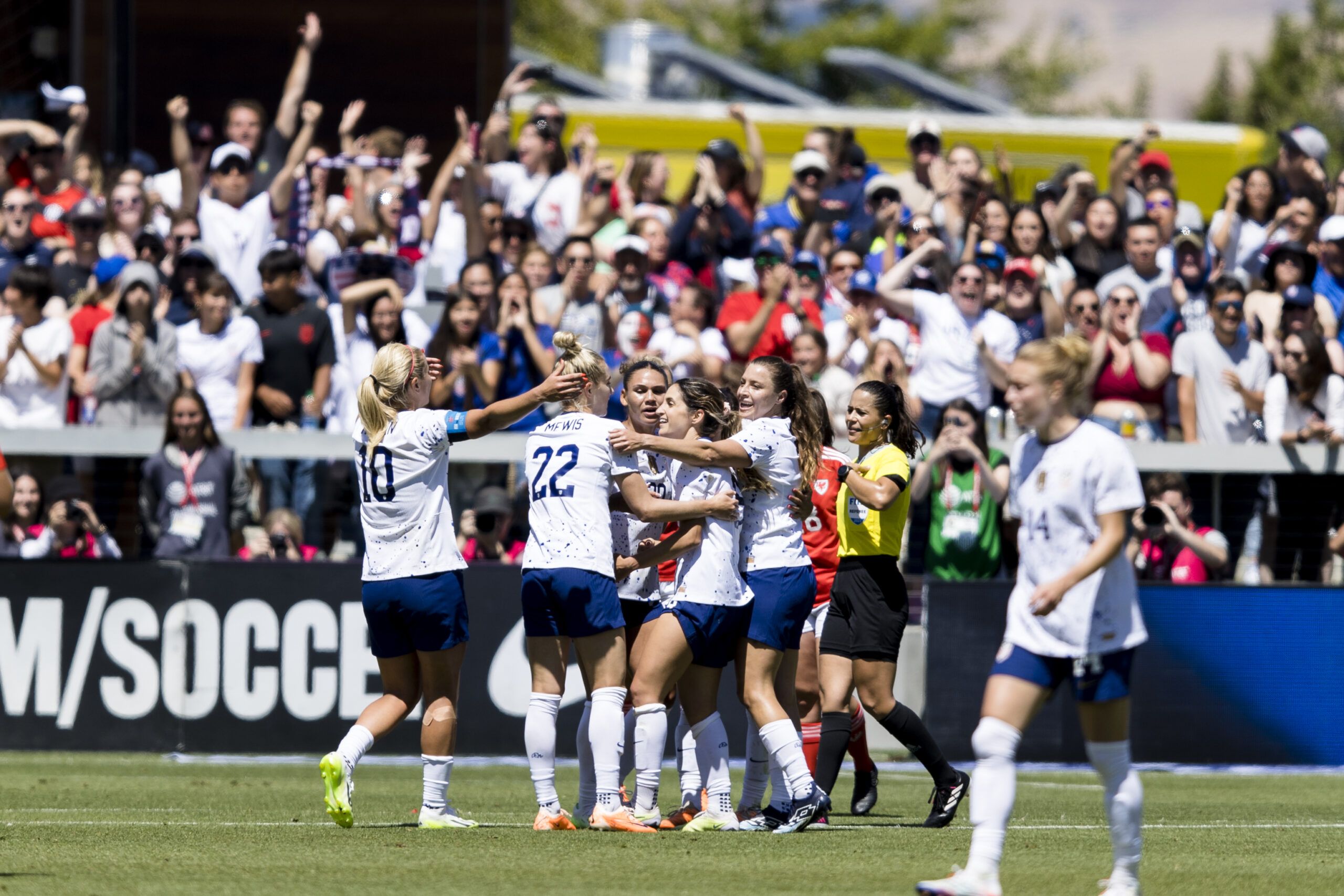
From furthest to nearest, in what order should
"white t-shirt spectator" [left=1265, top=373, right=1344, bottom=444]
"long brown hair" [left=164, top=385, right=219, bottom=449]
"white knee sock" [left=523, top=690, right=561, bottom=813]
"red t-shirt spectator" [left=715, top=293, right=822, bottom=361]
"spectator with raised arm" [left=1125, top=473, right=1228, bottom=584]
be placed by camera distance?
"red t-shirt spectator" [left=715, top=293, right=822, bottom=361]
"white t-shirt spectator" [left=1265, top=373, right=1344, bottom=444]
"spectator with raised arm" [left=1125, top=473, right=1228, bottom=584]
"long brown hair" [left=164, top=385, right=219, bottom=449]
"white knee sock" [left=523, top=690, right=561, bottom=813]

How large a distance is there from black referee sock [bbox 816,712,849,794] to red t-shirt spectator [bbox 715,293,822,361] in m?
5.03

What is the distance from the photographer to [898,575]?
31.0ft

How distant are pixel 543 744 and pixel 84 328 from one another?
6.94 meters

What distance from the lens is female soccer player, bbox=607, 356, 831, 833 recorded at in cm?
853

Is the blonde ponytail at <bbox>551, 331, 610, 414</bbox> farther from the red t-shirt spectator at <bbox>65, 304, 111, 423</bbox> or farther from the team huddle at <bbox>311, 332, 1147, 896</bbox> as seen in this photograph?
the red t-shirt spectator at <bbox>65, 304, 111, 423</bbox>

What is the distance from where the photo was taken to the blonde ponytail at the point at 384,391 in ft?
27.9

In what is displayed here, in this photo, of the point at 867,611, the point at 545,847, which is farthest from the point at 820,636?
the point at 545,847

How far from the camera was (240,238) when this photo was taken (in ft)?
50.2

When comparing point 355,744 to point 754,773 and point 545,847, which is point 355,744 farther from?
point 754,773

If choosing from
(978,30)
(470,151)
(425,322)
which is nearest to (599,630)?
(425,322)

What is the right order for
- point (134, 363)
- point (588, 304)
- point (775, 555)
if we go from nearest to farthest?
point (775, 555) → point (134, 363) → point (588, 304)

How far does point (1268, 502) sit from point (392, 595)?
7609mm

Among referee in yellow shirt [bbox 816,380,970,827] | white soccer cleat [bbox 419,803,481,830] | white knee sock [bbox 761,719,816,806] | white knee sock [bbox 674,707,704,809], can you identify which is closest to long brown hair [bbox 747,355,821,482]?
referee in yellow shirt [bbox 816,380,970,827]

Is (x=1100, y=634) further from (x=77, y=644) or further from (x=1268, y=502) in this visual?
(x=77, y=644)
